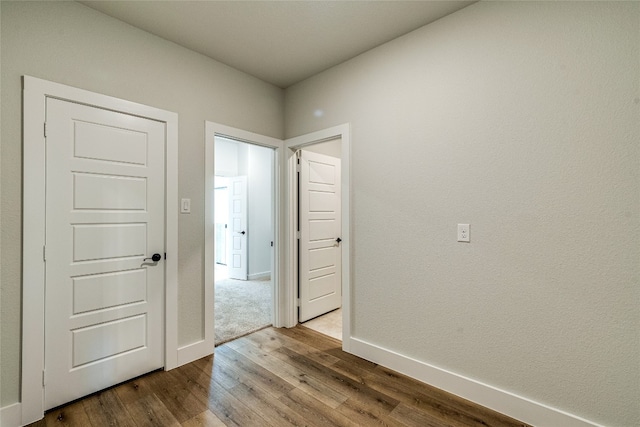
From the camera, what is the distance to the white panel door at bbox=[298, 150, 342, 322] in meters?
3.34

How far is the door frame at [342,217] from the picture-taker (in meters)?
2.65

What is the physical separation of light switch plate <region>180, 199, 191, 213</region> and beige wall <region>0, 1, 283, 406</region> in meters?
0.04

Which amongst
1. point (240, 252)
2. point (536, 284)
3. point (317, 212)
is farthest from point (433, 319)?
point (240, 252)

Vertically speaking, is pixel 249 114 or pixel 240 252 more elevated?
pixel 249 114

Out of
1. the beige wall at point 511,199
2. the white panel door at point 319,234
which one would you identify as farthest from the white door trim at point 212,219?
the beige wall at point 511,199

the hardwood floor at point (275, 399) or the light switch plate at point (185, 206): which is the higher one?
the light switch plate at point (185, 206)

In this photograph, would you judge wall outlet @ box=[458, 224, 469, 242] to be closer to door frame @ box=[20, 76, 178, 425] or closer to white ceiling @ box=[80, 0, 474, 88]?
white ceiling @ box=[80, 0, 474, 88]

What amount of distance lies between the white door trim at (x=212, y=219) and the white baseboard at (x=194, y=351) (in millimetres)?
46

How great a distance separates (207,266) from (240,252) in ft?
10.6

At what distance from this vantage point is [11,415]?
1.70 meters

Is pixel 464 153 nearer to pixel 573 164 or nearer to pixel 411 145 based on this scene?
pixel 411 145

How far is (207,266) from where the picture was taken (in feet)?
8.52

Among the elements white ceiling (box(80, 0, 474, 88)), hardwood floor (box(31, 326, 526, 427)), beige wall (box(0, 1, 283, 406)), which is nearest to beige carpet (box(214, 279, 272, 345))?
hardwood floor (box(31, 326, 526, 427))

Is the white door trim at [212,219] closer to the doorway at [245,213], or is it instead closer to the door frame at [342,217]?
the door frame at [342,217]
